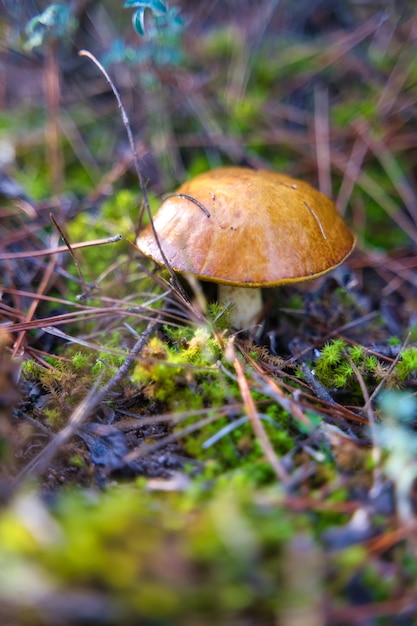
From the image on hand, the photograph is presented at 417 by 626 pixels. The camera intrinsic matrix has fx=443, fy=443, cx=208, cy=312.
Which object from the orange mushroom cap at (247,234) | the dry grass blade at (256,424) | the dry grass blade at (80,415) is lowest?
the dry grass blade at (256,424)

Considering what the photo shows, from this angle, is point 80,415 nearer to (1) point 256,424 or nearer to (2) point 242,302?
(1) point 256,424

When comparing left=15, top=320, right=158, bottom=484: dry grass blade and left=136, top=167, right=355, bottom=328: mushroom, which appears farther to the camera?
left=136, top=167, right=355, bottom=328: mushroom

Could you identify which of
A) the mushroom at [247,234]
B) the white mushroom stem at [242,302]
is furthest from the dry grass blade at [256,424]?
the white mushroom stem at [242,302]

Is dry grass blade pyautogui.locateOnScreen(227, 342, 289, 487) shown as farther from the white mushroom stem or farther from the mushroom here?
the white mushroom stem

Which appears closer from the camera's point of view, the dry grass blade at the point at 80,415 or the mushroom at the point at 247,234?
the dry grass blade at the point at 80,415

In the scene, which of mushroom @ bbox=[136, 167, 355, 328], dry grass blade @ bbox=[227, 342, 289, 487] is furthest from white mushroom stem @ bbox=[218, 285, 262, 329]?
dry grass blade @ bbox=[227, 342, 289, 487]

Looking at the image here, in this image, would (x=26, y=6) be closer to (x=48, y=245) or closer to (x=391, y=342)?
(x=48, y=245)

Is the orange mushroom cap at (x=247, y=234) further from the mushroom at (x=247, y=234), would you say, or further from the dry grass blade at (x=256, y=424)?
the dry grass blade at (x=256, y=424)
